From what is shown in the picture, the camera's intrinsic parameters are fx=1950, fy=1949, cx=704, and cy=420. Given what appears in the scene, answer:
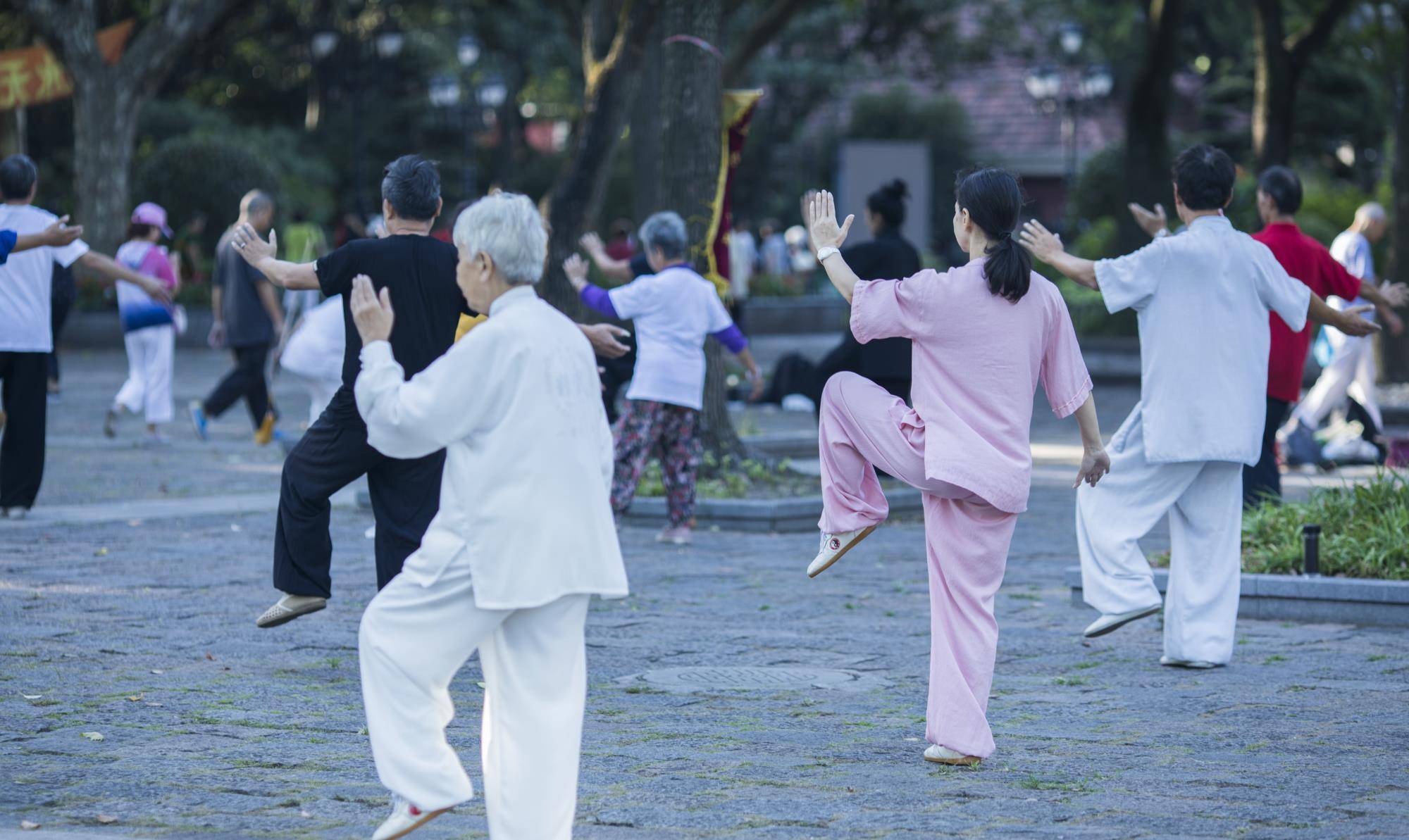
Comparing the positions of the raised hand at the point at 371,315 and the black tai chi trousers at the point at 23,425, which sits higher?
the raised hand at the point at 371,315

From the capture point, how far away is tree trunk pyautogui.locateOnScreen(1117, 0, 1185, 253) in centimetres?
2528

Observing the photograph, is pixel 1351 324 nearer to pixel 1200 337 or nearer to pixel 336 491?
pixel 1200 337

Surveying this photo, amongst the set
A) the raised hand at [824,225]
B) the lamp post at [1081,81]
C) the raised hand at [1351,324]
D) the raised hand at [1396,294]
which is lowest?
the raised hand at [1351,324]

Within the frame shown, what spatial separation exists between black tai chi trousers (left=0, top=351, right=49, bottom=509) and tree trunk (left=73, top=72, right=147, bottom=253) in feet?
58.2

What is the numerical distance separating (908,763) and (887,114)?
42.3 meters

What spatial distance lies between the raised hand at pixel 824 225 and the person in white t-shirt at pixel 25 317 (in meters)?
5.56

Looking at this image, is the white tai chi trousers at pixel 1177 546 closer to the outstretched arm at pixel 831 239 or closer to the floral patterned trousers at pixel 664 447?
the outstretched arm at pixel 831 239

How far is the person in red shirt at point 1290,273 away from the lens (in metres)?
9.02

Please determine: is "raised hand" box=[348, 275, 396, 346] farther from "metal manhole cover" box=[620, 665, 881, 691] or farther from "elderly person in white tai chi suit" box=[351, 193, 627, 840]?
"metal manhole cover" box=[620, 665, 881, 691]

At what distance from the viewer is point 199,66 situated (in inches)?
1599

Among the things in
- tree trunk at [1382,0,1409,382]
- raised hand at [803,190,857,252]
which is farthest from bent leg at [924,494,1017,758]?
tree trunk at [1382,0,1409,382]

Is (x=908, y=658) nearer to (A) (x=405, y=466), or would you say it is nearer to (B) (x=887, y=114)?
(A) (x=405, y=466)

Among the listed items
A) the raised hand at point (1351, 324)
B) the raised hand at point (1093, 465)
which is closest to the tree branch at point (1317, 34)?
the raised hand at point (1351, 324)

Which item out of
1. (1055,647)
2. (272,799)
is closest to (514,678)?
(272,799)
